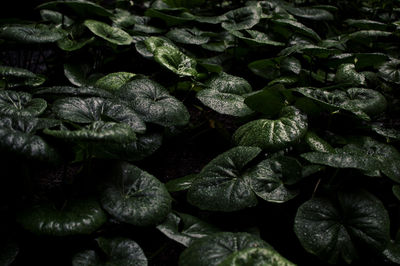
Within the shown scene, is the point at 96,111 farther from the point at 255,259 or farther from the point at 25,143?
the point at 255,259

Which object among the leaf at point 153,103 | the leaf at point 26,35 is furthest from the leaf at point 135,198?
the leaf at point 26,35

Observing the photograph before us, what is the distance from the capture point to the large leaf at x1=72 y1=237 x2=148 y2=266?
1491 millimetres

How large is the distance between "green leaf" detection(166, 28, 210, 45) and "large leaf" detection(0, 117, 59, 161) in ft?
5.83

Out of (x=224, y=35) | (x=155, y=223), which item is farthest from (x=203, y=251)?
(x=224, y=35)

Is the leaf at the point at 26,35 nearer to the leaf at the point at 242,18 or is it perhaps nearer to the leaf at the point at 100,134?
the leaf at the point at 100,134

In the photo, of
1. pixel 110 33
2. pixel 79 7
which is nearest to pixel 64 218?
pixel 110 33

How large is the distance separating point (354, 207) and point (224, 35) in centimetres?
218

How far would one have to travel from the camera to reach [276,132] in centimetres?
189

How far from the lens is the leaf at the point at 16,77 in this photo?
2.07m

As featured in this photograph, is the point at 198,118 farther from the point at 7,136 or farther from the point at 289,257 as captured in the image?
the point at 7,136

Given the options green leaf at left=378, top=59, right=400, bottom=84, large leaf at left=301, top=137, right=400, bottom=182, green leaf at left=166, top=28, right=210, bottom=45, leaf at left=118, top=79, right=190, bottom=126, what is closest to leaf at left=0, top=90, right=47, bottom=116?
leaf at left=118, top=79, right=190, bottom=126

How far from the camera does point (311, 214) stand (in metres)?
1.67

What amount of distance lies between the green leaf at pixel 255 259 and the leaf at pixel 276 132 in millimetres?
774

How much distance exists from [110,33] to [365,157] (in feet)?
6.57
